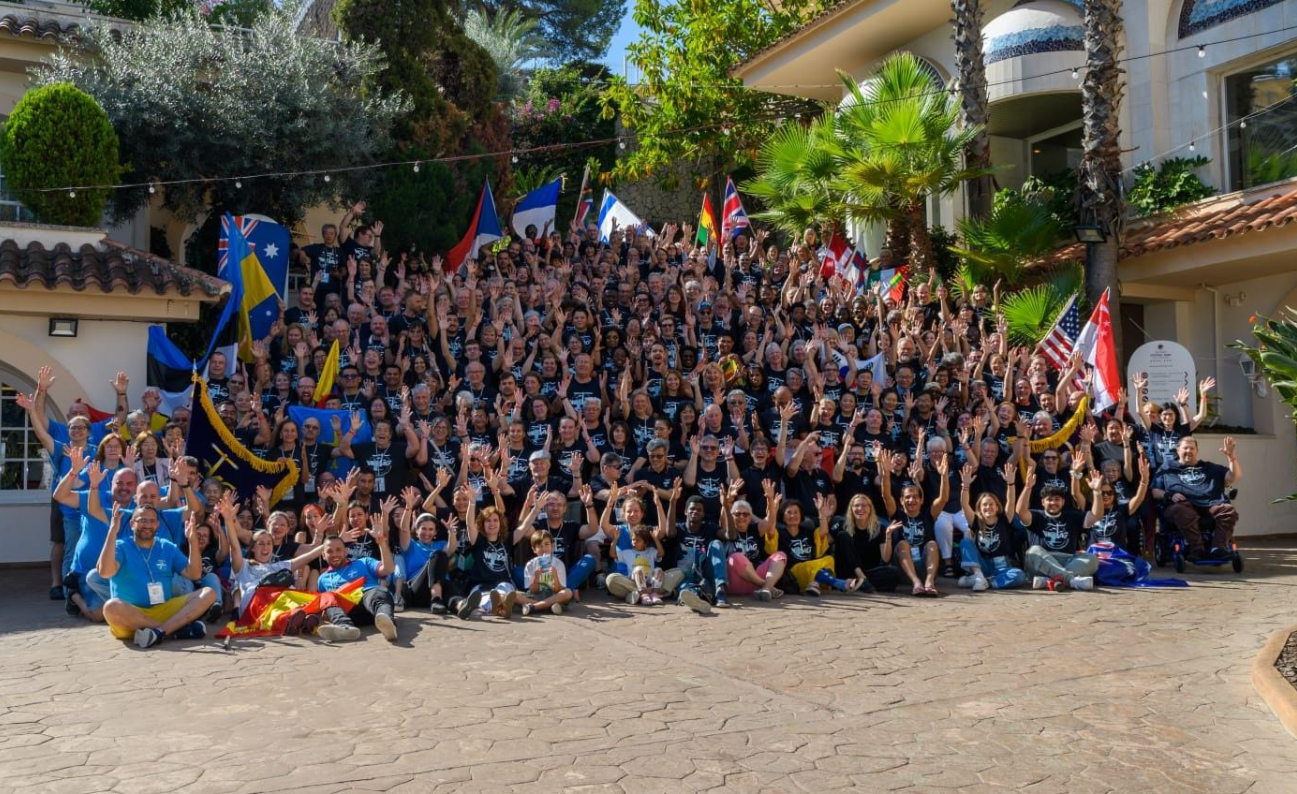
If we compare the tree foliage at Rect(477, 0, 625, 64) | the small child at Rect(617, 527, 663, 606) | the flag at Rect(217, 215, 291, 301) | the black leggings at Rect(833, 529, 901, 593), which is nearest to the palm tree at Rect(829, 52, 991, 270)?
the black leggings at Rect(833, 529, 901, 593)

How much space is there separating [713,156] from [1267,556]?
16441mm

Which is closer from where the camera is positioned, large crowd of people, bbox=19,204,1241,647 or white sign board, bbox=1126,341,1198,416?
large crowd of people, bbox=19,204,1241,647

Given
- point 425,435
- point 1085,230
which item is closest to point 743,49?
point 1085,230

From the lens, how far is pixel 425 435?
36.6ft

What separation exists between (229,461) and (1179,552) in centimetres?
975

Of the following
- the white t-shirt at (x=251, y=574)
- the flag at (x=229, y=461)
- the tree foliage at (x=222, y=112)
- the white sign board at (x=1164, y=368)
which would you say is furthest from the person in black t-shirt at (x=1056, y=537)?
the tree foliage at (x=222, y=112)

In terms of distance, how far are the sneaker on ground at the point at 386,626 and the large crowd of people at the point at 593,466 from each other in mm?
16

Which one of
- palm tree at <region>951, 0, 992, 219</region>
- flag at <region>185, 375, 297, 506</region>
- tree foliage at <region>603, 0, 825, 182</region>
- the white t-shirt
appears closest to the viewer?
the white t-shirt

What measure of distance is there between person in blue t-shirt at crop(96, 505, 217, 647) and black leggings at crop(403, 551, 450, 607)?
1.69m

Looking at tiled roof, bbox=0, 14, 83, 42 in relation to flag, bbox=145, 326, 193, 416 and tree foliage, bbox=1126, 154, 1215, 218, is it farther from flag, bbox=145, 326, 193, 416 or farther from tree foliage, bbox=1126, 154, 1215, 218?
tree foliage, bbox=1126, 154, 1215, 218

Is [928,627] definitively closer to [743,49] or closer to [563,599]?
[563,599]

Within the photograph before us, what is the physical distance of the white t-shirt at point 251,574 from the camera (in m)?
9.25

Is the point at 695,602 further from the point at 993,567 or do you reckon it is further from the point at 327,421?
the point at 327,421

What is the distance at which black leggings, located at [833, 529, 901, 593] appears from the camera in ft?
36.2
